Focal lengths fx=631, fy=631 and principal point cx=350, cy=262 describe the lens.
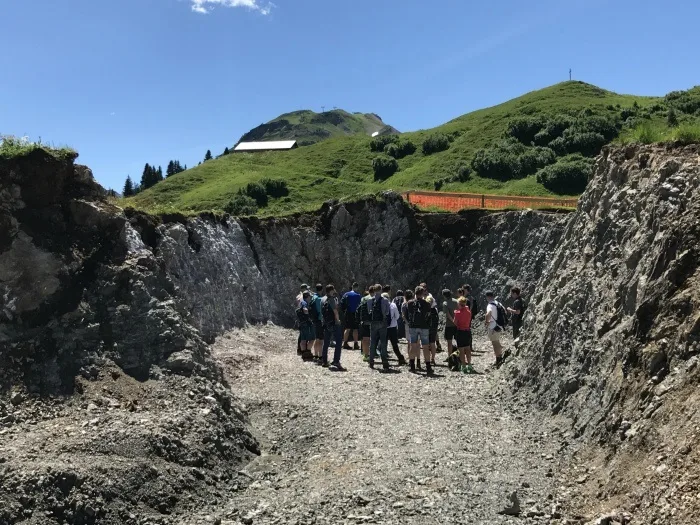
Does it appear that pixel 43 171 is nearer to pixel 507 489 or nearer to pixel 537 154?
pixel 507 489

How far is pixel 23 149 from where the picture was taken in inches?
529

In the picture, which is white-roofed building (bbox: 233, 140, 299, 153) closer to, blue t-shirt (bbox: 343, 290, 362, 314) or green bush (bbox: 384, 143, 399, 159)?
green bush (bbox: 384, 143, 399, 159)

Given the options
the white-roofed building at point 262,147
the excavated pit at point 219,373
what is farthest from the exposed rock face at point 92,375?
the white-roofed building at point 262,147

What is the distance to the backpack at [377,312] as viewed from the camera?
1742 centimetres

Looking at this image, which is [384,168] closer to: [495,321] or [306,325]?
[306,325]

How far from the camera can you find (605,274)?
1234 centimetres

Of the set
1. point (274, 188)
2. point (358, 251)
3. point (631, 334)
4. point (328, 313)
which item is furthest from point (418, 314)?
point (274, 188)

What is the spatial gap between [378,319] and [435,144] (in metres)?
46.0

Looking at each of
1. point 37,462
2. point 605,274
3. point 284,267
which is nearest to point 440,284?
point 284,267

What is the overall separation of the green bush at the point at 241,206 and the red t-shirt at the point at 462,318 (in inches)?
1157

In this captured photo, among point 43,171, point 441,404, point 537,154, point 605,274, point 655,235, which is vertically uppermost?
point 537,154

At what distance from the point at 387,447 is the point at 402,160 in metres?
52.0

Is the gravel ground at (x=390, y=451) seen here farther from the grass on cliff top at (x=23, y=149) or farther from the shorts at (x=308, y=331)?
the grass on cliff top at (x=23, y=149)

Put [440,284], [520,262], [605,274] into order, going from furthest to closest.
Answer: [440,284]
[520,262]
[605,274]
